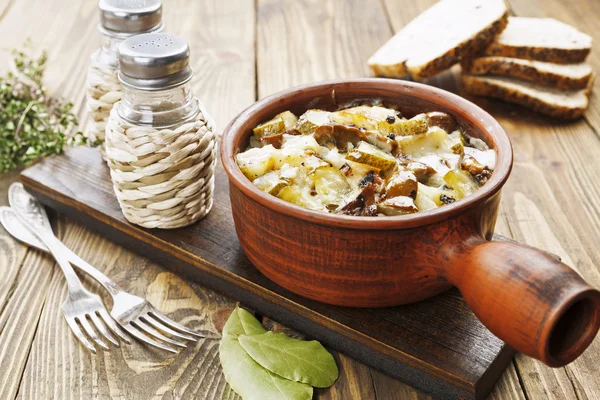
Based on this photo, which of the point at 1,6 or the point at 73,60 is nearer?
the point at 73,60

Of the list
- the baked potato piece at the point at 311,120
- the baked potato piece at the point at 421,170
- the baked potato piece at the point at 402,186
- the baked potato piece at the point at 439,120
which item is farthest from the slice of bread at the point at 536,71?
the baked potato piece at the point at 402,186

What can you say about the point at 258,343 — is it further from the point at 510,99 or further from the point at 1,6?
the point at 1,6

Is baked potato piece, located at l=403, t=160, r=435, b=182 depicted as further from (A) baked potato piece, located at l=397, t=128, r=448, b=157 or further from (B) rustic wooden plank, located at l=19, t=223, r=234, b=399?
(B) rustic wooden plank, located at l=19, t=223, r=234, b=399

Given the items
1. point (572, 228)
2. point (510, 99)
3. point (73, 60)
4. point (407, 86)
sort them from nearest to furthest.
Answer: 1. point (407, 86)
2. point (572, 228)
3. point (510, 99)
4. point (73, 60)

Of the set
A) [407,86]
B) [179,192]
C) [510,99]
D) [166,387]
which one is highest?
[407,86]

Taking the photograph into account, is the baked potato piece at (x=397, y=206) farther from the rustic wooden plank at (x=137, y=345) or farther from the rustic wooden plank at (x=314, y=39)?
the rustic wooden plank at (x=314, y=39)

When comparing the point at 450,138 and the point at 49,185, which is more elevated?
the point at 450,138

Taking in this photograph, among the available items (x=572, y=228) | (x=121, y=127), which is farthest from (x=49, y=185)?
(x=572, y=228)

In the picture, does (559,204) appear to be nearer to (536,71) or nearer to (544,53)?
(536,71)

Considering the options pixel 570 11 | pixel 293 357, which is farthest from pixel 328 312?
pixel 570 11
